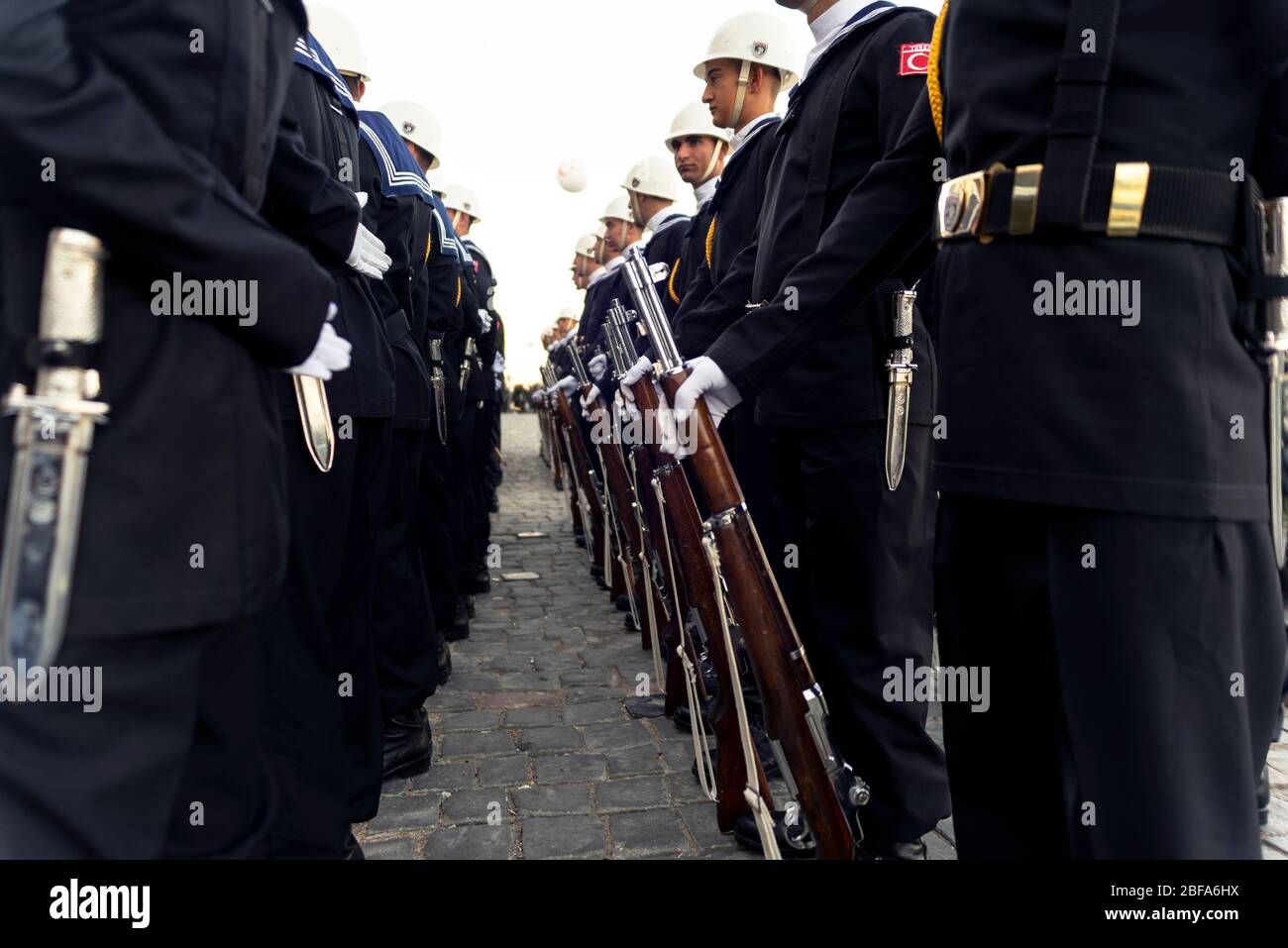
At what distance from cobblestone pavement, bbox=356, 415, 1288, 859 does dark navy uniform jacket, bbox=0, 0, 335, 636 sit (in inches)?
66.3

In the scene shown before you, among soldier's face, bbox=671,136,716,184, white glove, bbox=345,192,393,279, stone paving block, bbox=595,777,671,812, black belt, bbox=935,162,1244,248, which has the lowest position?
stone paving block, bbox=595,777,671,812

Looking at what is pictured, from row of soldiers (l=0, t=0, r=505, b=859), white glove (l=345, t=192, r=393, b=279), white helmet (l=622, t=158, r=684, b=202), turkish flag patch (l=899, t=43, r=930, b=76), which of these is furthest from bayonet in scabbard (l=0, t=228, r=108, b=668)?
white helmet (l=622, t=158, r=684, b=202)

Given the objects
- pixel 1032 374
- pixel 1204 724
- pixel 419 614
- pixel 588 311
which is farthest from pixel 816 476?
pixel 588 311

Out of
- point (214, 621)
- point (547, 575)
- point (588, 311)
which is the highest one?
point (588, 311)

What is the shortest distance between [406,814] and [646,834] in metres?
0.76

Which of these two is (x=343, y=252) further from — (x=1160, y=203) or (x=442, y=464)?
(x=442, y=464)

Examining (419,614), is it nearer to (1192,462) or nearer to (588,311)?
(1192,462)

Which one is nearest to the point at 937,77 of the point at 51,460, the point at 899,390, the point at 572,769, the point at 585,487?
the point at 899,390

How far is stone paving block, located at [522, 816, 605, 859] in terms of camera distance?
2.84 meters

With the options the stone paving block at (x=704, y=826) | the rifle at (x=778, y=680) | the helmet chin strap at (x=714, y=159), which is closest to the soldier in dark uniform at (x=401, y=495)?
the stone paving block at (x=704, y=826)

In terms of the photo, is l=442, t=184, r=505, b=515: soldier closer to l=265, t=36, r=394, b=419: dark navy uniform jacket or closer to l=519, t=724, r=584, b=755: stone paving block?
l=519, t=724, r=584, b=755: stone paving block

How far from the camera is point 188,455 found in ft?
4.55

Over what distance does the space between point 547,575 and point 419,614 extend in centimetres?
396

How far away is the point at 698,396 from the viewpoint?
2268 millimetres
